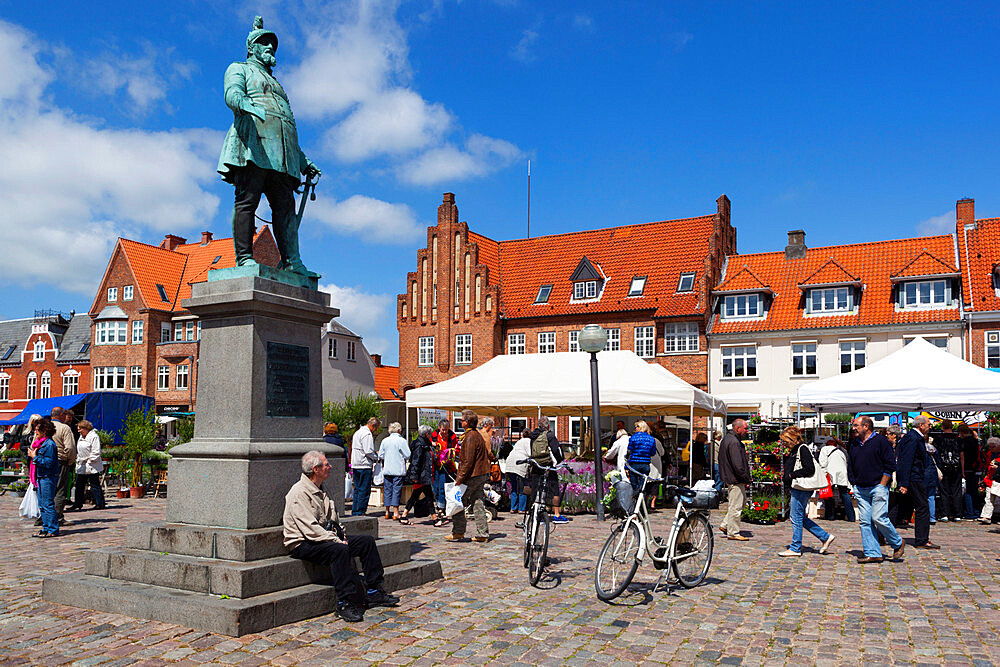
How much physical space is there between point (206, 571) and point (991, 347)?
1314 inches

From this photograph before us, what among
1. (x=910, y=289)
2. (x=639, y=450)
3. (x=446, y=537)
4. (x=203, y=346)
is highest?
(x=910, y=289)

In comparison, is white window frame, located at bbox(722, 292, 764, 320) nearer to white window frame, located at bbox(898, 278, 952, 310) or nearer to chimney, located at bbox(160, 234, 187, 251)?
white window frame, located at bbox(898, 278, 952, 310)

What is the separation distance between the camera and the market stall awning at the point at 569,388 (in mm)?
16172

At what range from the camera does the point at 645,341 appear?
37844mm

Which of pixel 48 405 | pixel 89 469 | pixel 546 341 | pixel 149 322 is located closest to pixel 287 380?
pixel 89 469

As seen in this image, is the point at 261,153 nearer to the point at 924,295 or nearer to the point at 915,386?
the point at 915,386

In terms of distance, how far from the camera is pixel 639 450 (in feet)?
38.5

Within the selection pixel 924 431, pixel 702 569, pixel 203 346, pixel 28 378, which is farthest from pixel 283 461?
pixel 28 378

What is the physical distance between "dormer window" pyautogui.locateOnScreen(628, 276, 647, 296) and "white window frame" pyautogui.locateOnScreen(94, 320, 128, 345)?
31.0 metres

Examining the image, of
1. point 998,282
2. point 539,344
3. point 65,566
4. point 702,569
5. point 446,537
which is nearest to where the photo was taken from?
point 702,569

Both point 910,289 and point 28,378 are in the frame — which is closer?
point 910,289

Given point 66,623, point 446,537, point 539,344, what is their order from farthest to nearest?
point 539,344 → point 446,537 → point 66,623

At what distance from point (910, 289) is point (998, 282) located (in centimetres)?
315

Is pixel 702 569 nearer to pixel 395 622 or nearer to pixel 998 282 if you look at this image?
pixel 395 622
